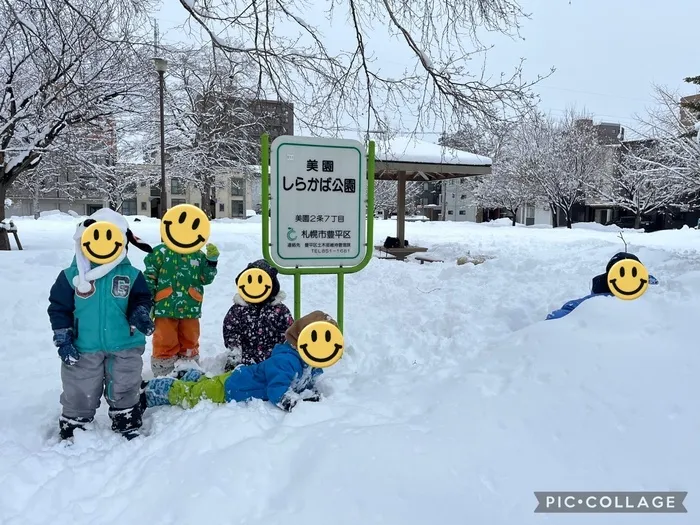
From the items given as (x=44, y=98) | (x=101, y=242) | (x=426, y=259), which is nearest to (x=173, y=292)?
(x=101, y=242)

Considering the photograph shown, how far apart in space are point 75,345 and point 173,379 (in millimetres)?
774

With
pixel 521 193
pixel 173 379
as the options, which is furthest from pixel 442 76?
pixel 521 193

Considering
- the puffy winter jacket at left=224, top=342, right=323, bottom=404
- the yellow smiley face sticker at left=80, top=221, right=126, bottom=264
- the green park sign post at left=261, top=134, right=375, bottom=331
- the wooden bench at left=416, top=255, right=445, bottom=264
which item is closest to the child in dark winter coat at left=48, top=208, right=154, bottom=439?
the yellow smiley face sticker at left=80, top=221, right=126, bottom=264

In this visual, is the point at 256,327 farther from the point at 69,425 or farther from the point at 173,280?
the point at 69,425

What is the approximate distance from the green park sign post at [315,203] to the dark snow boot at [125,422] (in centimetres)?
142

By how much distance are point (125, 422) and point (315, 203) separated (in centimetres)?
202

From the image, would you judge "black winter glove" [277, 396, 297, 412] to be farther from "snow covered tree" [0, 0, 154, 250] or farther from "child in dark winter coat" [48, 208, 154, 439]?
"snow covered tree" [0, 0, 154, 250]

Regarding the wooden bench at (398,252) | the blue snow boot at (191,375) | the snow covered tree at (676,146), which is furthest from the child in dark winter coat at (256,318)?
the snow covered tree at (676,146)

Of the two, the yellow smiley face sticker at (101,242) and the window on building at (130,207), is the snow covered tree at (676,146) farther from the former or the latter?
the window on building at (130,207)

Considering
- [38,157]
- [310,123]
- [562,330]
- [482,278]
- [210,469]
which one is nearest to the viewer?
[210,469]

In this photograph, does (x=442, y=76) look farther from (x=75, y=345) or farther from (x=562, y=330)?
(x=75, y=345)

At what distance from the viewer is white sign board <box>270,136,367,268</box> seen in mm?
3695

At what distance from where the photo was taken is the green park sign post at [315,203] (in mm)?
3689

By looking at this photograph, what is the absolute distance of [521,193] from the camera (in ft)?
111
